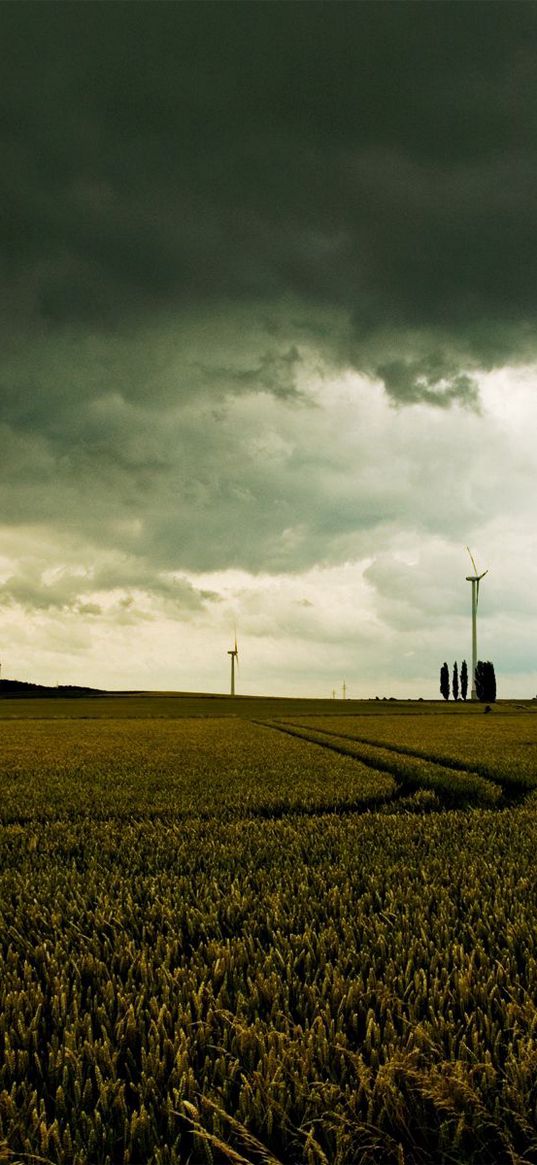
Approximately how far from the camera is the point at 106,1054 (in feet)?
9.14

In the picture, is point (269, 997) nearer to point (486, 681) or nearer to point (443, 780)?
point (443, 780)

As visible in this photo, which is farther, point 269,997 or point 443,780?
point 443,780

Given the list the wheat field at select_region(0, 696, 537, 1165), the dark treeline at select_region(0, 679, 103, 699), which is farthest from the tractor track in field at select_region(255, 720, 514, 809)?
the dark treeline at select_region(0, 679, 103, 699)

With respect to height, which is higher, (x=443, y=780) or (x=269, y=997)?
(x=269, y=997)

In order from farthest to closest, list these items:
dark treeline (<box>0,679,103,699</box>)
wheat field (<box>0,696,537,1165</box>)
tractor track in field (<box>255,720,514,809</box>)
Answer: dark treeline (<box>0,679,103,699</box>), tractor track in field (<box>255,720,514,809</box>), wheat field (<box>0,696,537,1165</box>)

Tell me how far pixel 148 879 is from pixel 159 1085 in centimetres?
308

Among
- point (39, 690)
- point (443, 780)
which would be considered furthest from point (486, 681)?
point (443, 780)

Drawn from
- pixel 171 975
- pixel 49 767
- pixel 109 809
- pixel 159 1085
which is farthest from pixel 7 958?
pixel 49 767

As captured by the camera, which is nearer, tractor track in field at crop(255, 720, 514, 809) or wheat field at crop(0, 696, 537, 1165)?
wheat field at crop(0, 696, 537, 1165)

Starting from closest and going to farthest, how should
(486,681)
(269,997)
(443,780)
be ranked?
(269,997), (443,780), (486,681)

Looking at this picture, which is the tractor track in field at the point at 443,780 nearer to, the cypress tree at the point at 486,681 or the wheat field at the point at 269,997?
the wheat field at the point at 269,997

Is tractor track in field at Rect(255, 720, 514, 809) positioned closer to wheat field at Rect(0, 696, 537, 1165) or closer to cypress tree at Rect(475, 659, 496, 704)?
wheat field at Rect(0, 696, 537, 1165)

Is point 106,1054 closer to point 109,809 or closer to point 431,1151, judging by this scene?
point 431,1151

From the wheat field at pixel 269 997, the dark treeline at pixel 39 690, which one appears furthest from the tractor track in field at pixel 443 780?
the dark treeline at pixel 39 690
